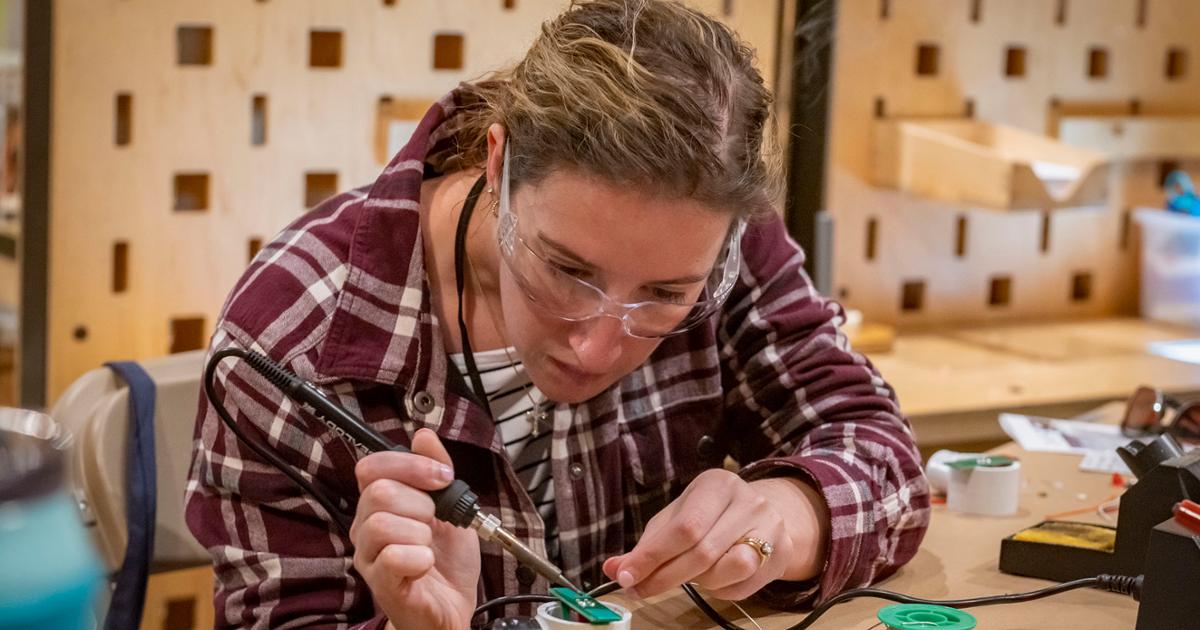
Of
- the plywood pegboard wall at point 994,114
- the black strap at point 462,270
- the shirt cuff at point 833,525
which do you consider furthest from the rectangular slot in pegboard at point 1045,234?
the black strap at point 462,270

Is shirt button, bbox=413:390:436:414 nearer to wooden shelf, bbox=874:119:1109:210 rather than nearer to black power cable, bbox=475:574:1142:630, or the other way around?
black power cable, bbox=475:574:1142:630

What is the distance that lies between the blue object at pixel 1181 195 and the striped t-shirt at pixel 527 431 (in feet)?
7.00

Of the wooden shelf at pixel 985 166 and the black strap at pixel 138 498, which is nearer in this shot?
the black strap at pixel 138 498

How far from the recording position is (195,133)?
7.65ft

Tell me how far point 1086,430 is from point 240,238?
56.0 inches

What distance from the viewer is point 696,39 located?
1227mm

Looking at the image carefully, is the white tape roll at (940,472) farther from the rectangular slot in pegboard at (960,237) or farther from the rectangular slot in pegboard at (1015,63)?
the rectangular slot in pegboard at (1015,63)

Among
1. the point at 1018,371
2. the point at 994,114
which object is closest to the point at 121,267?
the point at 1018,371

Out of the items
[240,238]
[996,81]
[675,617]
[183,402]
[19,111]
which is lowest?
[675,617]

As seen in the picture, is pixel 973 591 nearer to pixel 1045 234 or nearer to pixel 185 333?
pixel 185 333

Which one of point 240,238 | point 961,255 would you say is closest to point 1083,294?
point 961,255

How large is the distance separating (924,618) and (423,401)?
495 mm

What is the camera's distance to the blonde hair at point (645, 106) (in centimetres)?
114

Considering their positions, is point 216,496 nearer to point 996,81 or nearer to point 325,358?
point 325,358
